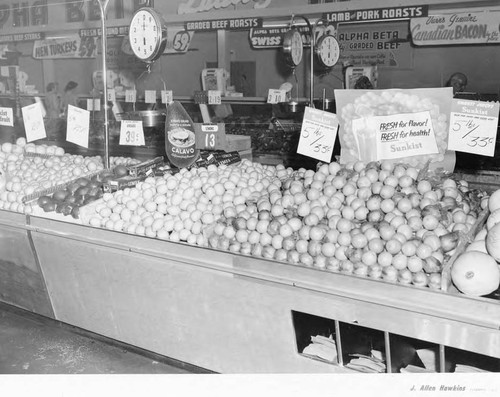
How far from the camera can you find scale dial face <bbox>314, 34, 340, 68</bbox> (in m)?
7.20

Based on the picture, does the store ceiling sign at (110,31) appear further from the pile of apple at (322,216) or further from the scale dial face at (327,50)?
the pile of apple at (322,216)

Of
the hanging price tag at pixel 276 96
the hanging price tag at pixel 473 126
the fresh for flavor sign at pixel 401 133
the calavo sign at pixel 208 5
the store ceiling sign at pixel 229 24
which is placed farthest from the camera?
the calavo sign at pixel 208 5

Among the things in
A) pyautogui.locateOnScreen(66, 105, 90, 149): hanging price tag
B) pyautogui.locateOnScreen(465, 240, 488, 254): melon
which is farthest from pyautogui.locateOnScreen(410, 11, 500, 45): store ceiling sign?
pyautogui.locateOnScreen(465, 240, 488, 254): melon

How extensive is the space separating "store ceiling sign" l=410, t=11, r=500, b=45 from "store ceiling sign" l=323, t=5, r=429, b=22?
1380 mm

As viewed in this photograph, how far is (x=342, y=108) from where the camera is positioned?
10.9 ft

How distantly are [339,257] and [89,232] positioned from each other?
1.53m

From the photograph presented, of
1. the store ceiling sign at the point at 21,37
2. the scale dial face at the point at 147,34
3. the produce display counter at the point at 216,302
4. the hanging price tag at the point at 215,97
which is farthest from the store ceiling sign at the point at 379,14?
the store ceiling sign at the point at 21,37

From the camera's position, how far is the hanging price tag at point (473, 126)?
2875 millimetres

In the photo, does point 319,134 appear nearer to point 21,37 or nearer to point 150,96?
point 150,96

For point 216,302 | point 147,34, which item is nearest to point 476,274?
point 216,302

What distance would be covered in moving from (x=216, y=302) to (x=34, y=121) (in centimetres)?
240

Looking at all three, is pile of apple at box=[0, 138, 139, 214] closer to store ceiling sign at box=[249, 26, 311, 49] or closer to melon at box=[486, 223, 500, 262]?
melon at box=[486, 223, 500, 262]

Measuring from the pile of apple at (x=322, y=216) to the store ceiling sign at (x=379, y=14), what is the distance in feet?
14.3

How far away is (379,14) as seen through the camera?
291 inches
